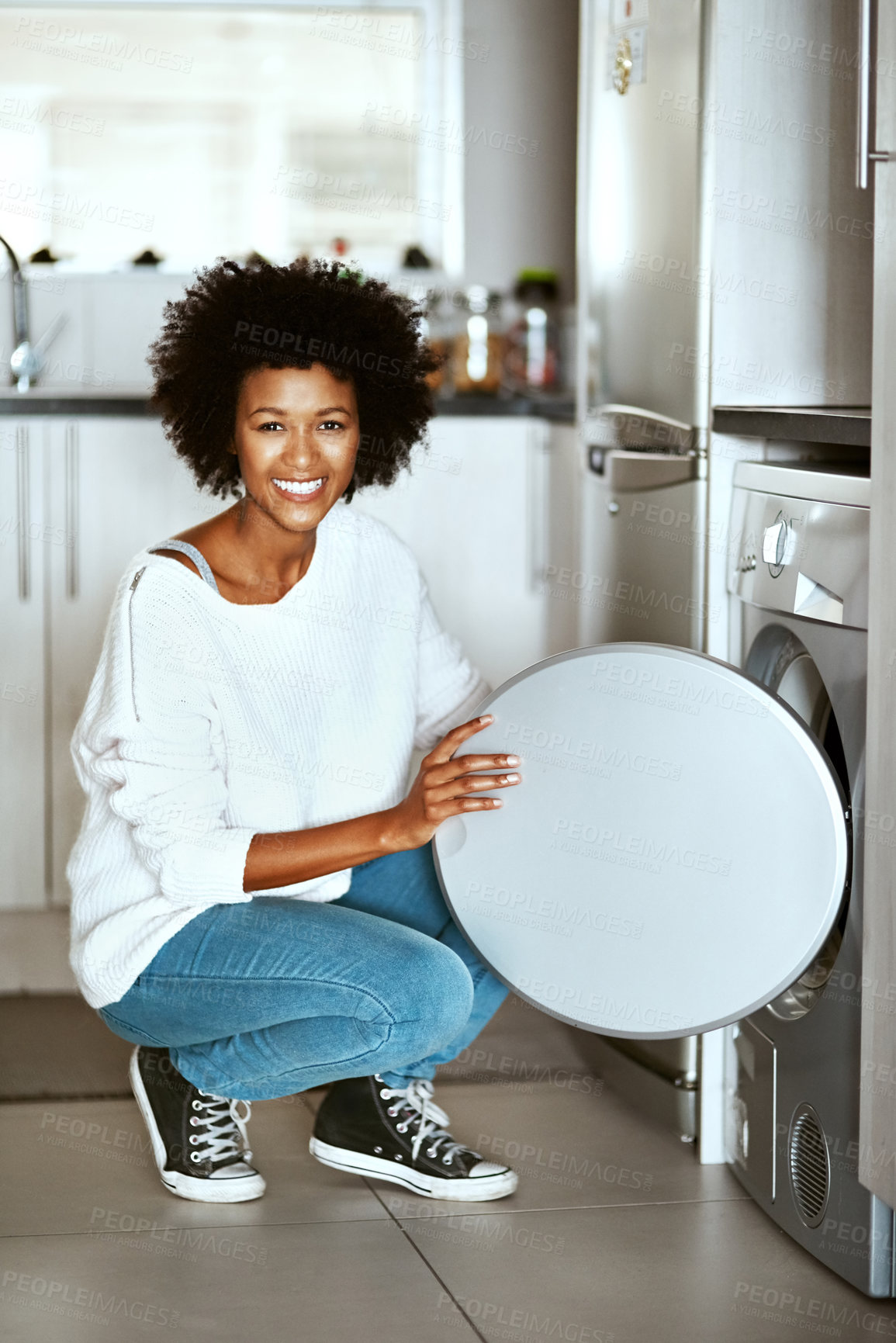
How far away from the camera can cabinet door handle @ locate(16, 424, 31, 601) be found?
2.57 meters

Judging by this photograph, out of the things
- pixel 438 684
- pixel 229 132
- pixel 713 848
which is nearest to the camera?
pixel 713 848

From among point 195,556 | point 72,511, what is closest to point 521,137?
point 72,511

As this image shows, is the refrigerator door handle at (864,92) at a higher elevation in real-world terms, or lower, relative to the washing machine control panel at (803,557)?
higher

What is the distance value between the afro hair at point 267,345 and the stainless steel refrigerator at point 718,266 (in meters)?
0.35

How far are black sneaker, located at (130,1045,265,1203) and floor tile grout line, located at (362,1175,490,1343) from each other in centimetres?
14

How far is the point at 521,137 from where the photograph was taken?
339 centimetres

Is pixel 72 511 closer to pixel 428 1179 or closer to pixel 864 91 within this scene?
pixel 428 1179

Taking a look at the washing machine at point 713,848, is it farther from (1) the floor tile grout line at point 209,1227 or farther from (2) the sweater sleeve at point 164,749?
(1) the floor tile grout line at point 209,1227

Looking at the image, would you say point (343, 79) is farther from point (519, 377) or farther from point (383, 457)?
point (383, 457)

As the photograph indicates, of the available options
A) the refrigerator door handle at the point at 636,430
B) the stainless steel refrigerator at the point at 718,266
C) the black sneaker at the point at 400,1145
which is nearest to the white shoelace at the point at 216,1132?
the black sneaker at the point at 400,1145

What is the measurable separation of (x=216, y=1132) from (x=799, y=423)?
42.5 inches

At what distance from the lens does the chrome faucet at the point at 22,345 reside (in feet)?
9.53

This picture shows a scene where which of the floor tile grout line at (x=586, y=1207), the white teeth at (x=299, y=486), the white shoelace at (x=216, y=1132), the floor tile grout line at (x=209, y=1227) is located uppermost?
the white teeth at (x=299, y=486)

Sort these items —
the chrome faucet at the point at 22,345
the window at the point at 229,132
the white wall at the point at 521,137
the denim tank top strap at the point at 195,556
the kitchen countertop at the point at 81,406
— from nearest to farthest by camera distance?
the denim tank top strap at the point at 195,556
the kitchen countertop at the point at 81,406
the chrome faucet at the point at 22,345
the window at the point at 229,132
the white wall at the point at 521,137
